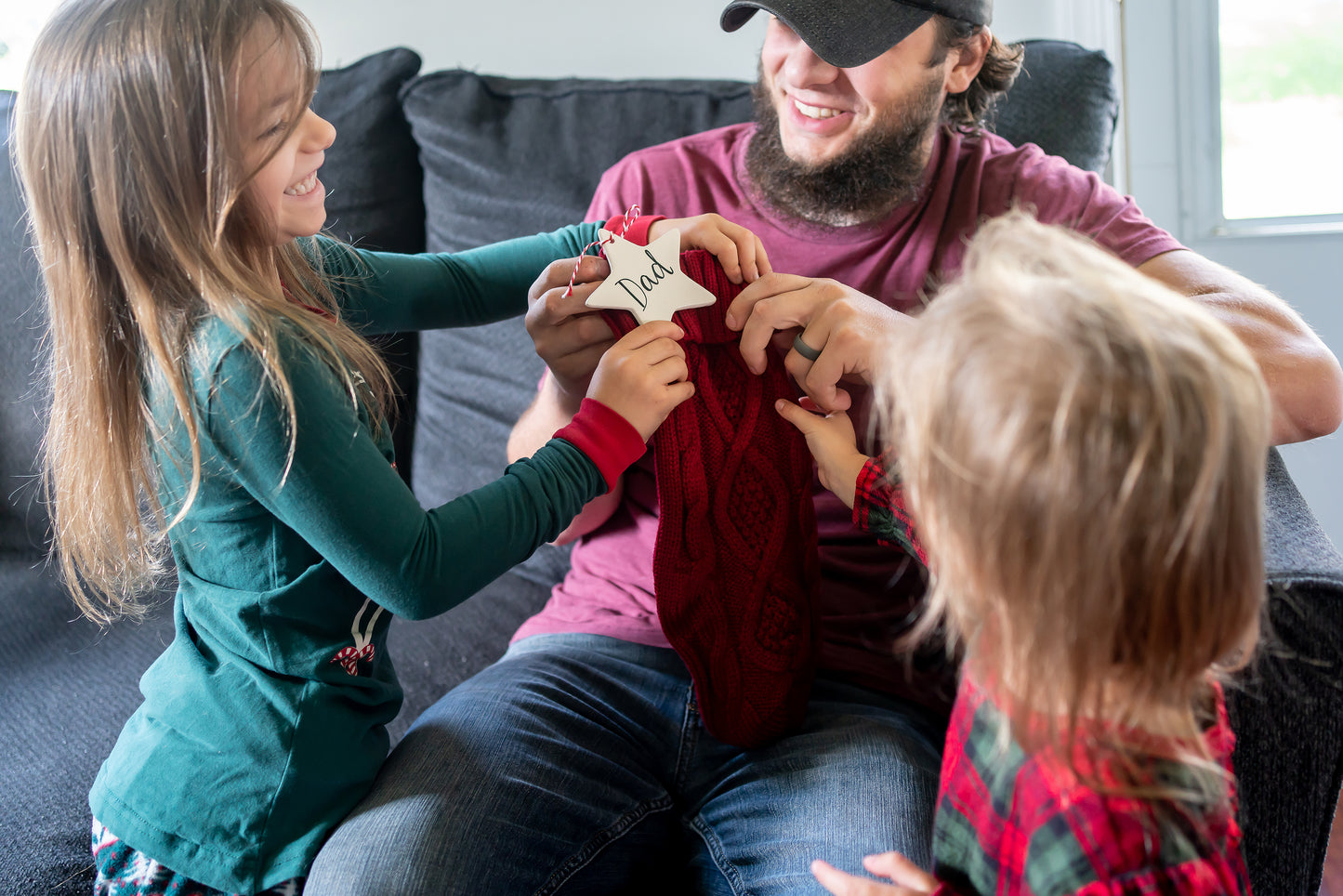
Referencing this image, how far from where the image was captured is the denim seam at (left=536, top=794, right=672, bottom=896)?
0.81 meters

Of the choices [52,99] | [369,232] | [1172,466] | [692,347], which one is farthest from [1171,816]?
[369,232]

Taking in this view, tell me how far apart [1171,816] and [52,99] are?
3.13ft

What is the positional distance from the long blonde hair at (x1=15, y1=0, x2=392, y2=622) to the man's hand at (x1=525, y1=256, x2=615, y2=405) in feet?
0.65

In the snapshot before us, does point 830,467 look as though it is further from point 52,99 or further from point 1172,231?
point 1172,231

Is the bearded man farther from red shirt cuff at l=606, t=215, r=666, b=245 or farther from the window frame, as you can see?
the window frame

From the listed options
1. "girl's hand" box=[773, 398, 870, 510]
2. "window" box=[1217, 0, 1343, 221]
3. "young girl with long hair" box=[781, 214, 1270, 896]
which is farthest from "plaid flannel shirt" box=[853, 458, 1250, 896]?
"window" box=[1217, 0, 1343, 221]

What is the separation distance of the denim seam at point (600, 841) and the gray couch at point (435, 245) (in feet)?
1.24

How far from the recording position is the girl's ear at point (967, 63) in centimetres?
123

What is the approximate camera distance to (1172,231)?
Answer: 1.74 metres

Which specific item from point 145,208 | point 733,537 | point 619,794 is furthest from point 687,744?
point 145,208

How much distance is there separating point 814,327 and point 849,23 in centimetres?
44

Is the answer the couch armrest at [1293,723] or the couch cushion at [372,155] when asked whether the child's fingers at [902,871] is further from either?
the couch cushion at [372,155]

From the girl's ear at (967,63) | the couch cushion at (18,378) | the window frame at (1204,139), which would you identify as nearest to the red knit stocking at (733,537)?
the girl's ear at (967,63)

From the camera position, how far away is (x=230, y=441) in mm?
708
